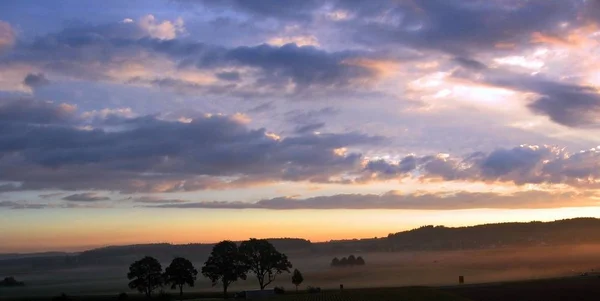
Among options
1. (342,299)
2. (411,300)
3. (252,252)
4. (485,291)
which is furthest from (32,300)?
(485,291)

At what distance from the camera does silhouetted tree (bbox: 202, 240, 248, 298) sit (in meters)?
128

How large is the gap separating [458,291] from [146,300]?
57028 millimetres

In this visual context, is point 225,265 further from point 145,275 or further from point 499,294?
point 499,294

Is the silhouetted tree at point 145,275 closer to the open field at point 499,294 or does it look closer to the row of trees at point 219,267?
the row of trees at point 219,267

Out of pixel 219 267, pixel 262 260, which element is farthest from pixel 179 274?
pixel 262 260

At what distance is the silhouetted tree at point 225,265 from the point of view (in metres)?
128

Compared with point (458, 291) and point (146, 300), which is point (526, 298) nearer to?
point (458, 291)

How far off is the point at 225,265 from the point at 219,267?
123 cm

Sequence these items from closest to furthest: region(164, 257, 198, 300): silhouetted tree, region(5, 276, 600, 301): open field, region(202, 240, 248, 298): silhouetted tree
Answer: region(5, 276, 600, 301): open field < region(164, 257, 198, 300): silhouetted tree < region(202, 240, 248, 298): silhouetted tree

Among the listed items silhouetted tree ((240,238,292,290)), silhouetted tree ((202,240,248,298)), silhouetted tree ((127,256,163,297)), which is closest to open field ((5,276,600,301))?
silhouetted tree ((127,256,163,297))

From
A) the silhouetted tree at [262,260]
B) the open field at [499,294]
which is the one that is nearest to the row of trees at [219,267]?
the silhouetted tree at [262,260]

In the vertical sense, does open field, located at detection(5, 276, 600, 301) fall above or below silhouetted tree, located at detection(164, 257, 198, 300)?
below

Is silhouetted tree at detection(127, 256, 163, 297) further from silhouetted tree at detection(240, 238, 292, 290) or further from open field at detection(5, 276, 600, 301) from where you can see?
silhouetted tree at detection(240, 238, 292, 290)

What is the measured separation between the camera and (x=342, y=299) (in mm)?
97938
